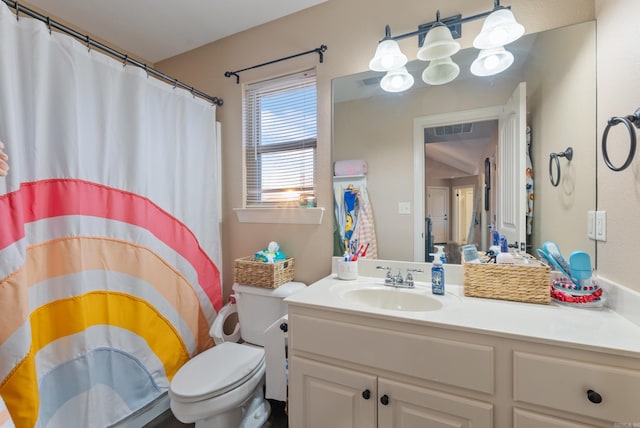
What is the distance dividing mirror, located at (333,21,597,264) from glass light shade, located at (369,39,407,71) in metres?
0.10

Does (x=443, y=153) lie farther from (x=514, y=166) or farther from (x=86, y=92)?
(x=86, y=92)

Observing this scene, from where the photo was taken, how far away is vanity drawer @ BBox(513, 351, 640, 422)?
2.44 ft

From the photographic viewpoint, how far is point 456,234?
1.39m

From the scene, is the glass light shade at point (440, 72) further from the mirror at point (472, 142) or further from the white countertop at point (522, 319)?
the white countertop at point (522, 319)

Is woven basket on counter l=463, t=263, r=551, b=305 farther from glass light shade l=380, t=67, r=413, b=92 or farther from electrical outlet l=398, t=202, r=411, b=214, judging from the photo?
glass light shade l=380, t=67, r=413, b=92

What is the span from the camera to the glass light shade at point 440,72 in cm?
133

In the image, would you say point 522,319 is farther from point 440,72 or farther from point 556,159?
point 440,72

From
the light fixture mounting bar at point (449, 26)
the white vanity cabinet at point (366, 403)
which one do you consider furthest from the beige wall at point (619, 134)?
the white vanity cabinet at point (366, 403)

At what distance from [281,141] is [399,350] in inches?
54.5

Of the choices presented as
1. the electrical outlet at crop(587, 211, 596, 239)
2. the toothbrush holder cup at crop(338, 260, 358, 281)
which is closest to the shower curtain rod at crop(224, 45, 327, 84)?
the toothbrush holder cup at crop(338, 260, 358, 281)

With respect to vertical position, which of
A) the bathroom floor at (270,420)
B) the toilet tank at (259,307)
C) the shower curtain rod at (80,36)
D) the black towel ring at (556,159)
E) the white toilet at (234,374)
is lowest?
the bathroom floor at (270,420)

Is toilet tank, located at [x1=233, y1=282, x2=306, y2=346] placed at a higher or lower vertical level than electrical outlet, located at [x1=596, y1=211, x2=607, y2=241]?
lower

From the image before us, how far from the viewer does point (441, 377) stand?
0.92 metres

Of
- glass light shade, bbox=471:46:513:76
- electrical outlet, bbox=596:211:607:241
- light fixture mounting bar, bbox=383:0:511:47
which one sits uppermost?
light fixture mounting bar, bbox=383:0:511:47
